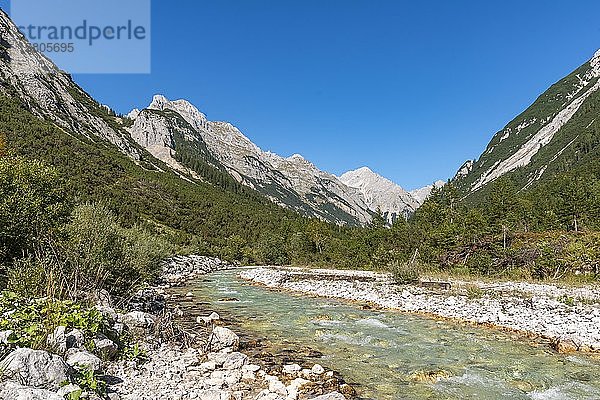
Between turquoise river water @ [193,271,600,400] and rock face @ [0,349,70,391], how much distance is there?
700cm

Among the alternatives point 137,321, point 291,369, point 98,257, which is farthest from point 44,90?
point 291,369

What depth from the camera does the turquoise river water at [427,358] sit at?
36.0ft

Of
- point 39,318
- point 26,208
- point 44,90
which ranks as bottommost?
Result: point 39,318

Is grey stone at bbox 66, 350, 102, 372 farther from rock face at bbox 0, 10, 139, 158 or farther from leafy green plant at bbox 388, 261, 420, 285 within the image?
rock face at bbox 0, 10, 139, 158

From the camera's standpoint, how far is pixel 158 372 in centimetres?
1106

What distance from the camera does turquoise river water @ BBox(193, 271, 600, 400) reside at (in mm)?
10977

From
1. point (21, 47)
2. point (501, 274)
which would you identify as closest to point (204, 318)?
point (501, 274)

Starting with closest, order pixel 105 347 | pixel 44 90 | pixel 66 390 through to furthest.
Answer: pixel 66 390 → pixel 105 347 → pixel 44 90

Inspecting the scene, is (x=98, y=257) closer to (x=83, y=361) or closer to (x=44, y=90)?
(x=83, y=361)

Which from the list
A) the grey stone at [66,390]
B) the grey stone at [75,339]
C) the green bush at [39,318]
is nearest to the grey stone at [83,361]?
the grey stone at [75,339]

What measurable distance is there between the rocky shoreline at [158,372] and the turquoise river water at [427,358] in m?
1.76

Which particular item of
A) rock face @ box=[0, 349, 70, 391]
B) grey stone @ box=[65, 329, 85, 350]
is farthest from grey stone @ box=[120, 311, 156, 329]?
rock face @ box=[0, 349, 70, 391]

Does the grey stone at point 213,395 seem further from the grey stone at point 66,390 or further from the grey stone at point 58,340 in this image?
the grey stone at point 58,340

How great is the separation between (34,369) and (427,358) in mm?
11142
